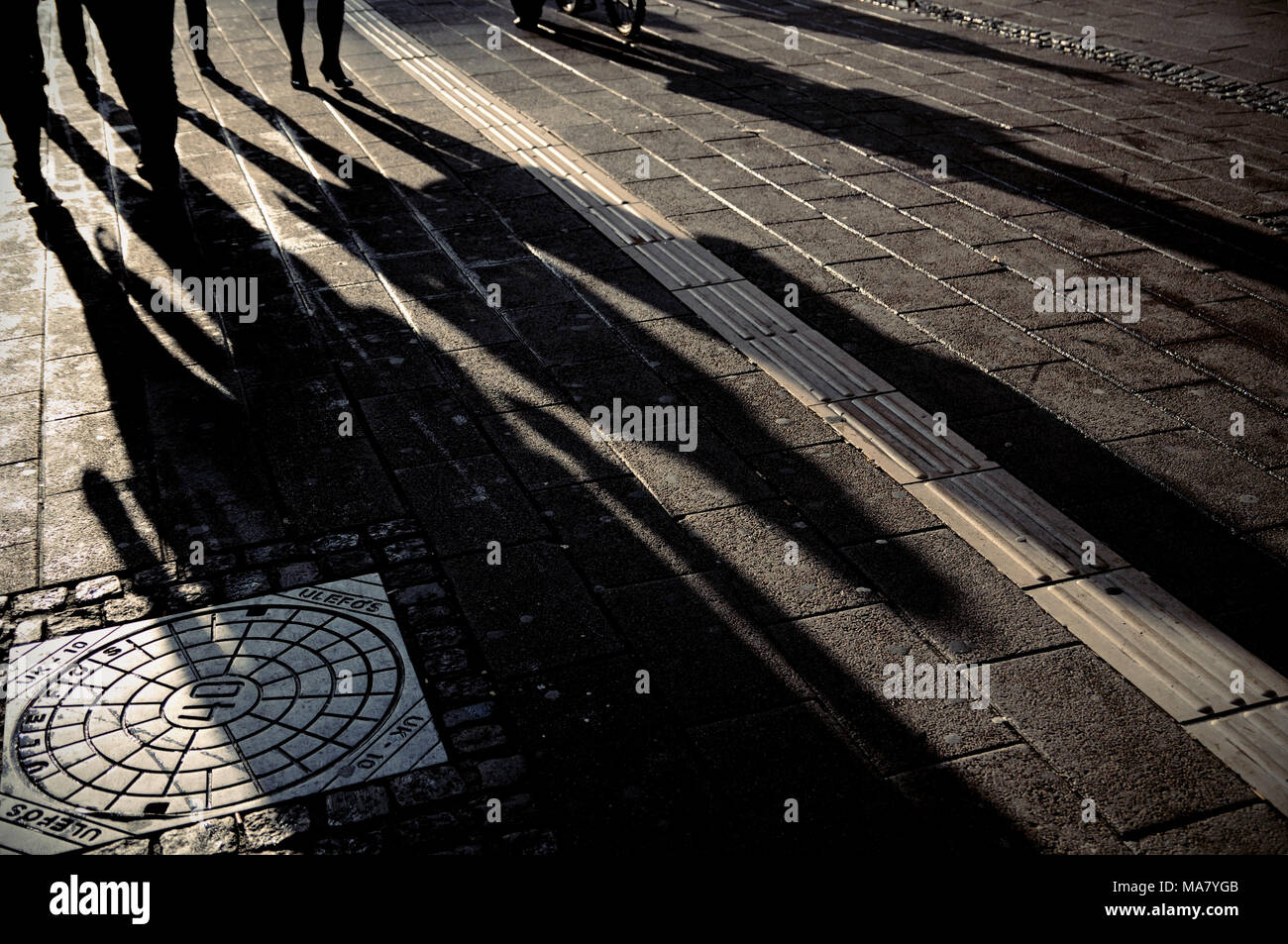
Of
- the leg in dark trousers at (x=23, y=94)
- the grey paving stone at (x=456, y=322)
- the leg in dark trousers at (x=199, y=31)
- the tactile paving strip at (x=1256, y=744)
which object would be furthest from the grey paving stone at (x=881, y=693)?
the leg in dark trousers at (x=199, y=31)

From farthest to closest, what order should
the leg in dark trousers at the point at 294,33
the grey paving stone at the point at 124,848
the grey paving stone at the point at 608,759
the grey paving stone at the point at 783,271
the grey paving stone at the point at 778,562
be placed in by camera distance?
the leg in dark trousers at the point at 294,33 → the grey paving stone at the point at 783,271 → the grey paving stone at the point at 778,562 → the grey paving stone at the point at 608,759 → the grey paving stone at the point at 124,848

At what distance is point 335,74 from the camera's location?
10562mm

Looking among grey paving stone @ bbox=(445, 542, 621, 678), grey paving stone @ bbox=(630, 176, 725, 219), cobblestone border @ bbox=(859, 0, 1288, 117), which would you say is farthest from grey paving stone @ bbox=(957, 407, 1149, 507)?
cobblestone border @ bbox=(859, 0, 1288, 117)

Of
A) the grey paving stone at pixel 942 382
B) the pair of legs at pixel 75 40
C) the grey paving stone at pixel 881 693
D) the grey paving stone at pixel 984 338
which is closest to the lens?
the grey paving stone at pixel 881 693

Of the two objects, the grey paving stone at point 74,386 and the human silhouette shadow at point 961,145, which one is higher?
the human silhouette shadow at point 961,145

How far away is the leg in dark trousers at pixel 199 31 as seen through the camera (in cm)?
1136

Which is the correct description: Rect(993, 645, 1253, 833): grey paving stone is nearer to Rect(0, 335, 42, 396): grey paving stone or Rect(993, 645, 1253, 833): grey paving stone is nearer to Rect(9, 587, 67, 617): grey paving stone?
Rect(9, 587, 67, 617): grey paving stone

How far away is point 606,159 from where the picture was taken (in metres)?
8.76

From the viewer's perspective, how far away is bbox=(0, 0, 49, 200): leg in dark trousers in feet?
22.2

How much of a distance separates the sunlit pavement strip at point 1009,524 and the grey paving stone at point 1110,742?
8cm

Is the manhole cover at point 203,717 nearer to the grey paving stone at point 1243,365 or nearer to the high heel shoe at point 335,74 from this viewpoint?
the grey paving stone at point 1243,365

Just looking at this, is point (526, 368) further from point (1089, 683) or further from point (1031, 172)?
point (1031, 172)

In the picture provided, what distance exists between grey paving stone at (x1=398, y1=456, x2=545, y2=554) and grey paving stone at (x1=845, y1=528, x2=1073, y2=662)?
4.38 feet
